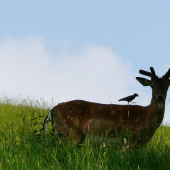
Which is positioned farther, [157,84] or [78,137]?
[78,137]

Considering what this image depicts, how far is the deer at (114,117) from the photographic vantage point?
6812 mm

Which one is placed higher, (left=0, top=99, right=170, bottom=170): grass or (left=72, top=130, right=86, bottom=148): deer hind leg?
Result: (left=72, top=130, right=86, bottom=148): deer hind leg

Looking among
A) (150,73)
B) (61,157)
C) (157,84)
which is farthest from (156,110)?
(61,157)

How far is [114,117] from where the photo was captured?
23.6 ft

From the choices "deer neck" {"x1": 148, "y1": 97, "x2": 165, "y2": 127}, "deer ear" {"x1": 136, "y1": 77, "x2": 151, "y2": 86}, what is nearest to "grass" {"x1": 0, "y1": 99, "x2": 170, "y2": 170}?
"deer neck" {"x1": 148, "y1": 97, "x2": 165, "y2": 127}

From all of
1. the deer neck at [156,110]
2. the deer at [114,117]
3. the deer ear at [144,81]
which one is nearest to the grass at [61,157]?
the deer at [114,117]

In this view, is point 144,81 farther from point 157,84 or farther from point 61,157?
point 61,157

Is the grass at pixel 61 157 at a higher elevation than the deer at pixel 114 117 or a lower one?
lower

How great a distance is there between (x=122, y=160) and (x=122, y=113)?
2.35 m

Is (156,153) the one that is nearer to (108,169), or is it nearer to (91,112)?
(108,169)

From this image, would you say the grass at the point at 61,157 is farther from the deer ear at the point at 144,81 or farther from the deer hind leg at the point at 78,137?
the deer ear at the point at 144,81

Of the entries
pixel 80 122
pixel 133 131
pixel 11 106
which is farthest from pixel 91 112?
pixel 11 106

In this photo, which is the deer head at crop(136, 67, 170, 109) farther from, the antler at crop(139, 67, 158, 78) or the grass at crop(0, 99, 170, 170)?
the grass at crop(0, 99, 170, 170)

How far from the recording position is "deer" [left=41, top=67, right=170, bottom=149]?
268 inches
